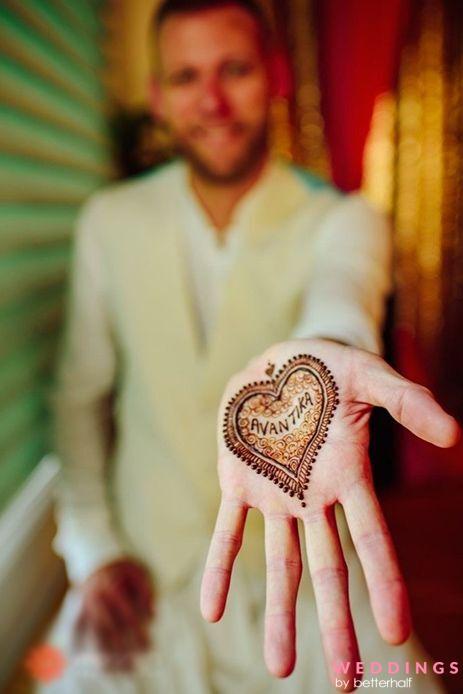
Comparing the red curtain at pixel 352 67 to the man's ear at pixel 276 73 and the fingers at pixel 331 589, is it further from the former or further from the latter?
the fingers at pixel 331 589

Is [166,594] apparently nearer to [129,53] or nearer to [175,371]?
[175,371]

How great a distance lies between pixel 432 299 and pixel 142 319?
1498 millimetres

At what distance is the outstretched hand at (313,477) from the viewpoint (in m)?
0.39

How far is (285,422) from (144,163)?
3.01 ft

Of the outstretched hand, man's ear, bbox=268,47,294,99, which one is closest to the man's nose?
man's ear, bbox=268,47,294,99

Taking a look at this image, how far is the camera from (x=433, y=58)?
1818 mm

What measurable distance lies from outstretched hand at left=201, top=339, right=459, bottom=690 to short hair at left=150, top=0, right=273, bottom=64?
0.60 m

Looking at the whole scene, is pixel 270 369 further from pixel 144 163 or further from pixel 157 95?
pixel 144 163

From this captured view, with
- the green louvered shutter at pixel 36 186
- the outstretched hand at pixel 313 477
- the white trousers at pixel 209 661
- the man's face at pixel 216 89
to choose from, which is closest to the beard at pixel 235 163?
the man's face at pixel 216 89

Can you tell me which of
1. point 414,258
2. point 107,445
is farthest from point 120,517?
point 414,258

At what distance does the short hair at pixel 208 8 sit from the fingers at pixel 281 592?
0.77 metres

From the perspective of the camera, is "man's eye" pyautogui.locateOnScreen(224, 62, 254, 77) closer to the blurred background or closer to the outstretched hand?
the blurred background

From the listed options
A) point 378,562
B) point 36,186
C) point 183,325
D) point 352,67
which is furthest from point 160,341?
point 352,67

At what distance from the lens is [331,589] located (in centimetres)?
40
